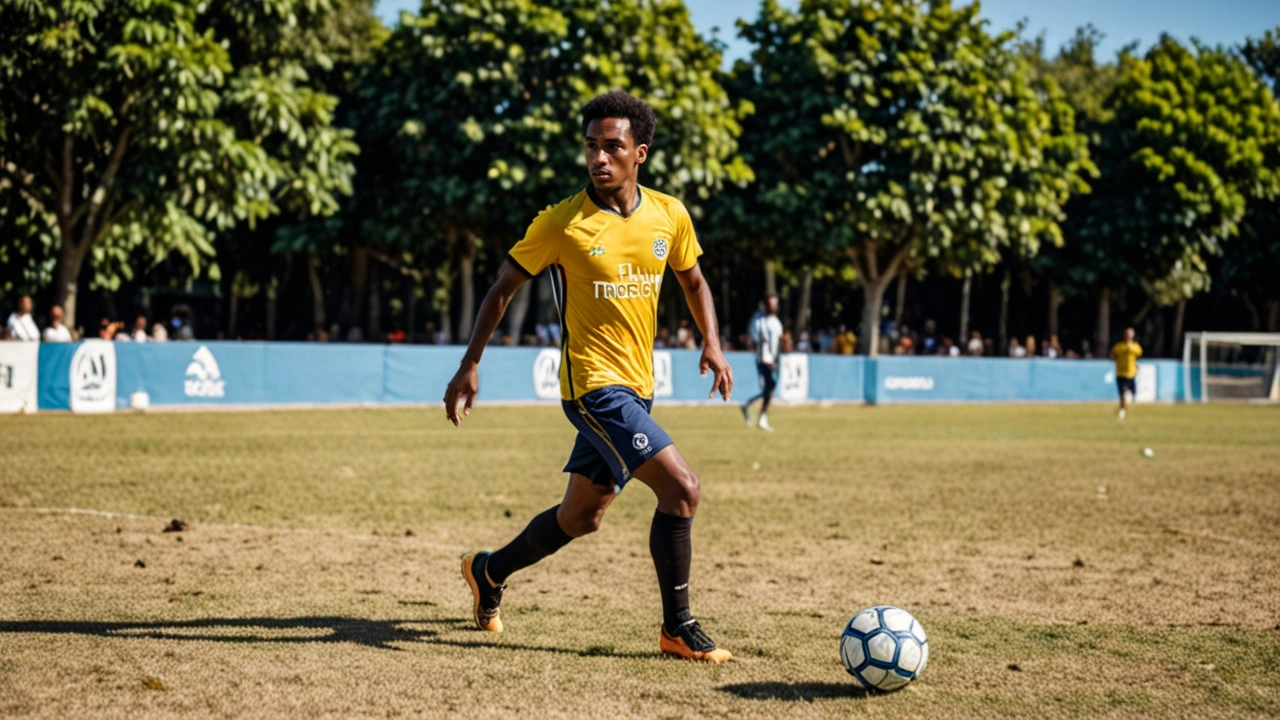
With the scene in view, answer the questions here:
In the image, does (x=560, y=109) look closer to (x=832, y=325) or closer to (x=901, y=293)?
(x=901, y=293)

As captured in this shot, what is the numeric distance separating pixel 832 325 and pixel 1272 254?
19.7 metres

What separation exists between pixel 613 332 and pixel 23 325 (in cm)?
1945

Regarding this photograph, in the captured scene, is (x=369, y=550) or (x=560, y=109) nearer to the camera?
(x=369, y=550)

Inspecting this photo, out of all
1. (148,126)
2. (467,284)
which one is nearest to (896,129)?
(467,284)

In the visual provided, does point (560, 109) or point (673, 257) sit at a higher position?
point (560, 109)

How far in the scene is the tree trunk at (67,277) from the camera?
76.7ft

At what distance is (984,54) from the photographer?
3512cm

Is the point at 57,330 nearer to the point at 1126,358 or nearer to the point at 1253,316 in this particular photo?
the point at 1126,358

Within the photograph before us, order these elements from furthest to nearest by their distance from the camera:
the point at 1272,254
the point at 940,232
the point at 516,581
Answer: the point at 1272,254 < the point at 940,232 < the point at 516,581

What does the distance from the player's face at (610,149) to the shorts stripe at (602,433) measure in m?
0.94

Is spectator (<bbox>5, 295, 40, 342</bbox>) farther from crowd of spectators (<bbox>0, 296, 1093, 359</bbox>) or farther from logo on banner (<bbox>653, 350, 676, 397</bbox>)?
logo on banner (<bbox>653, 350, 676, 397</bbox>)

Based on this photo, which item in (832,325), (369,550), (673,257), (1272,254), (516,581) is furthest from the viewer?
(832,325)

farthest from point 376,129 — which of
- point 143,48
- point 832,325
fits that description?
point 832,325

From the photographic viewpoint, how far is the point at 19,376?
2041 cm
